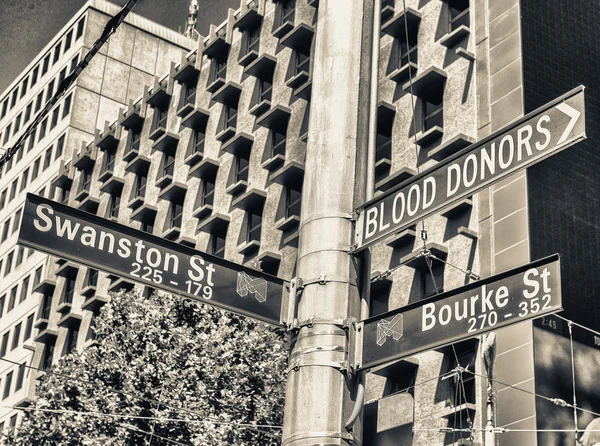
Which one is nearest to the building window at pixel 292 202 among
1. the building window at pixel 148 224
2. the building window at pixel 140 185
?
the building window at pixel 148 224

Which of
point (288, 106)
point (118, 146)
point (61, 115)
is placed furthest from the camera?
point (61, 115)

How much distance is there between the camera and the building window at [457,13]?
38500 millimetres

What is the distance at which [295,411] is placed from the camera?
324 inches

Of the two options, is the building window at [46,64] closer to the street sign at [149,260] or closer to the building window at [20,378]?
the building window at [20,378]

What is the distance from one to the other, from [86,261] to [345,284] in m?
2.10

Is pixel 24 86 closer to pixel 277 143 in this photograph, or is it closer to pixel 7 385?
pixel 7 385

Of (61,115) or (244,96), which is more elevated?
(61,115)

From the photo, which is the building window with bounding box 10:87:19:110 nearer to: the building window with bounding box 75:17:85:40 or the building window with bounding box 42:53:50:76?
the building window with bounding box 42:53:50:76

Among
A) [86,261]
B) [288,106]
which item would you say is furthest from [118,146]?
[86,261]

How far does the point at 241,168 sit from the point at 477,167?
40721mm

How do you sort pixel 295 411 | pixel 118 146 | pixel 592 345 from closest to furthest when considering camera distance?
pixel 295 411 → pixel 592 345 → pixel 118 146

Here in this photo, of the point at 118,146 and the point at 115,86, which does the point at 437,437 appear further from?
the point at 115,86

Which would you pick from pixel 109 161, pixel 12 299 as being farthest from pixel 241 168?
pixel 12 299

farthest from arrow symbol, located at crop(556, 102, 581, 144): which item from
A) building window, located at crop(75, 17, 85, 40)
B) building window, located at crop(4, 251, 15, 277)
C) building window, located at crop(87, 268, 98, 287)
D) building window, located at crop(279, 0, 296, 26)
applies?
building window, located at crop(75, 17, 85, 40)
